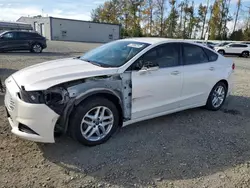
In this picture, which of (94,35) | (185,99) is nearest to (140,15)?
(94,35)

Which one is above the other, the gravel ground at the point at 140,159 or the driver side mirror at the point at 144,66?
the driver side mirror at the point at 144,66

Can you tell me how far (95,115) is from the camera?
351 cm

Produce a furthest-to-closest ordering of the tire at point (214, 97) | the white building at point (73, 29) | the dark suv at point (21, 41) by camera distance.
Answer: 1. the white building at point (73, 29)
2. the dark suv at point (21, 41)
3. the tire at point (214, 97)

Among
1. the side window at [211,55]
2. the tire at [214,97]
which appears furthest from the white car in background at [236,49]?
the side window at [211,55]

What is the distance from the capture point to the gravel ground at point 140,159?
2.85 m

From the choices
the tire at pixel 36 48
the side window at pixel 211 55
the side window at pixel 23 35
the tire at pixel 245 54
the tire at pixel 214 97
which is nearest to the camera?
the side window at pixel 211 55

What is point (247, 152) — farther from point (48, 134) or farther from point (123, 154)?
point (48, 134)

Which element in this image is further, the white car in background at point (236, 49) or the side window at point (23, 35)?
the white car in background at point (236, 49)

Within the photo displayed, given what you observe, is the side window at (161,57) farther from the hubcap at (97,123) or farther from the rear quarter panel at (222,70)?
the rear quarter panel at (222,70)

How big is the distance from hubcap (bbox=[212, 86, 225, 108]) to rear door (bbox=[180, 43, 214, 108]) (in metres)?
0.33

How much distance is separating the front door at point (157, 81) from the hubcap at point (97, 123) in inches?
17.9

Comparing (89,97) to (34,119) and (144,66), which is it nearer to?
(34,119)

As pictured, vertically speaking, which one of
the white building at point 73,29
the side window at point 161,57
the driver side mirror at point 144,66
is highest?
the white building at point 73,29

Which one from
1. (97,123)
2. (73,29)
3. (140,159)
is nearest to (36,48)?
(97,123)
